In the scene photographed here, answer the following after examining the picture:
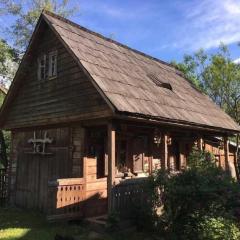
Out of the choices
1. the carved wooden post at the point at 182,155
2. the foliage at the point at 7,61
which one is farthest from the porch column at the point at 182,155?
the foliage at the point at 7,61

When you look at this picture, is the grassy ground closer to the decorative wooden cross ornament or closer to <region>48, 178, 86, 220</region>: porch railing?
<region>48, 178, 86, 220</region>: porch railing

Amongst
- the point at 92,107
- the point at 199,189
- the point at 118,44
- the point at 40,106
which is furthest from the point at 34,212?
the point at 118,44

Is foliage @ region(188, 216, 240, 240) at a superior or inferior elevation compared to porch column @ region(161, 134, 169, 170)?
inferior

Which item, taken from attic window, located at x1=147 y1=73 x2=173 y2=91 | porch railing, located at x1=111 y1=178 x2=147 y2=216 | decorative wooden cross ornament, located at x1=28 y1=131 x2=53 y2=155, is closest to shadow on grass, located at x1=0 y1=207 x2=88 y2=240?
porch railing, located at x1=111 y1=178 x2=147 y2=216

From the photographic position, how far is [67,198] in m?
10.5

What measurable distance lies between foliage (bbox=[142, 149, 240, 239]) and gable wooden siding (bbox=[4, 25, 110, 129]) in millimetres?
2925

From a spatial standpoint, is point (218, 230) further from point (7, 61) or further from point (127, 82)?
point (7, 61)

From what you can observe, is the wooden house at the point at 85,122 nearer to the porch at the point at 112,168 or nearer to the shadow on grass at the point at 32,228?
the porch at the point at 112,168

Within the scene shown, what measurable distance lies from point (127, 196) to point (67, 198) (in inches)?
68.2

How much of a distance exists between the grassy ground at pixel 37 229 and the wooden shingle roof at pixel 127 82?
3.35 meters

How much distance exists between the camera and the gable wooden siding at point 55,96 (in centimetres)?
1145

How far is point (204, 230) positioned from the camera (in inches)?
305

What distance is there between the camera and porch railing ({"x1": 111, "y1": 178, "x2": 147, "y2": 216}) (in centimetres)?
1007

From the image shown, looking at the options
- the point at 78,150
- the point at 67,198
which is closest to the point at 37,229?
the point at 67,198
